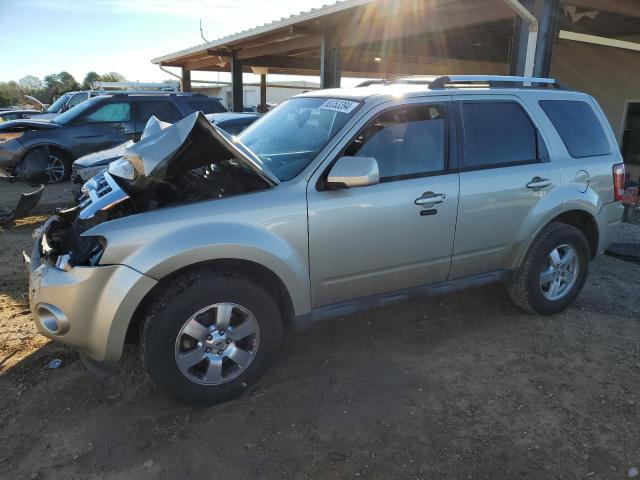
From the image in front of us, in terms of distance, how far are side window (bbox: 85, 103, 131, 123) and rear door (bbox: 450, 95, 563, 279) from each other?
857 centimetres

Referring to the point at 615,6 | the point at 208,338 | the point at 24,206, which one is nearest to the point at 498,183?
the point at 208,338

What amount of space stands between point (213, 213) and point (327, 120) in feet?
3.83

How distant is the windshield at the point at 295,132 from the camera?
338 cm

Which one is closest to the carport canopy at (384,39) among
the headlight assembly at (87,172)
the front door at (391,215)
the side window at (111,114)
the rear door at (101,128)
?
the side window at (111,114)

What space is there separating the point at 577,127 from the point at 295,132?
8.06ft

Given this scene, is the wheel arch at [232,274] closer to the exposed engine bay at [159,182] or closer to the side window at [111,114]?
the exposed engine bay at [159,182]

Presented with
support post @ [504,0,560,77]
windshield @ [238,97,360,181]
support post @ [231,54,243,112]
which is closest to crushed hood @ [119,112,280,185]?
windshield @ [238,97,360,181]

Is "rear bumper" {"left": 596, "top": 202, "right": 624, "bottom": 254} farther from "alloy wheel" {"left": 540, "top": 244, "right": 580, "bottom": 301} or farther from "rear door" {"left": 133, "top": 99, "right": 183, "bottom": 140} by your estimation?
"rear door" {"left": 133, "top": 99, "right": 183, "bottom": 140}

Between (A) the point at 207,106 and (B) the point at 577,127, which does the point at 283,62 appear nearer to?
(A) the point at 207,106

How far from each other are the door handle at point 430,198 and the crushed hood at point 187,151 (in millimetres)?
1006

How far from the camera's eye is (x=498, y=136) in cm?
391

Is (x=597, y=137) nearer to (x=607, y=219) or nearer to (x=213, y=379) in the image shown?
(x=607, y=219)

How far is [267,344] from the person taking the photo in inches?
124

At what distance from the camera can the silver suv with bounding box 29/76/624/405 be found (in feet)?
9.12
